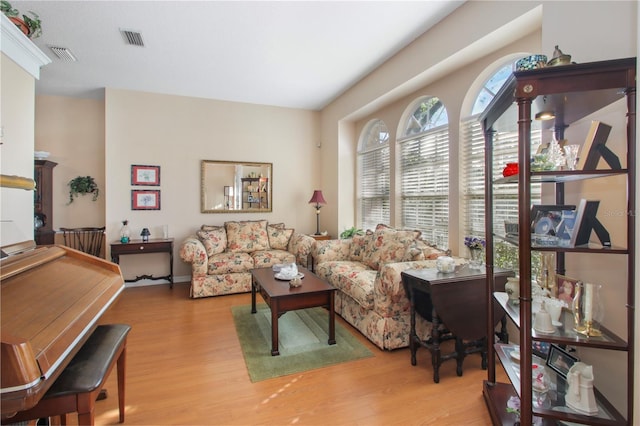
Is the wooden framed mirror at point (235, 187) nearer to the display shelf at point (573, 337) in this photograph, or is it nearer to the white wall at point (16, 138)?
the white wall at point (16, 138)

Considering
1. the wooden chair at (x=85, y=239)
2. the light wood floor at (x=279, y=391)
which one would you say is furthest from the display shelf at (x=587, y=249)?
the wooden chair at (x=85, y=239)

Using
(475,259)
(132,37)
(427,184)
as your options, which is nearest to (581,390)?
(475,259)

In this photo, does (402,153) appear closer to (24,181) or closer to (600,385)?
(600,385)

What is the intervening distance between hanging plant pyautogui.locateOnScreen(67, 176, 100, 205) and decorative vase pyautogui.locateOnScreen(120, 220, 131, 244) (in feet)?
2.71

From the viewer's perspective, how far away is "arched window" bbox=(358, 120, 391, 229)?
450 cm

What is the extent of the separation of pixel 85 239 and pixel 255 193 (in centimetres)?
262

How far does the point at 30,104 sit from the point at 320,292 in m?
3.10

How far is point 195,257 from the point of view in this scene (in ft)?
13.3

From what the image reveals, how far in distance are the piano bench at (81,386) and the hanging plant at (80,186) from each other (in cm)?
409

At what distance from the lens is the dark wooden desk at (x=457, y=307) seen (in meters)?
2.19

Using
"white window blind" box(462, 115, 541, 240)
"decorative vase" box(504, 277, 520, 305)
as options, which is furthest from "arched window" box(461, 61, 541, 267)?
"decorative vase" box(504, 277, 520, 305)

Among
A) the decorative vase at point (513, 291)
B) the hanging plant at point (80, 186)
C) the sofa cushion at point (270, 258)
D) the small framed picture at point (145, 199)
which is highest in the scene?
the hanging plant at point (80, 186)

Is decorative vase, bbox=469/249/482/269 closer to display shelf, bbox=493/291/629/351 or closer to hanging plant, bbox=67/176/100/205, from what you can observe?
display shelf, bbox=493/291/629/351

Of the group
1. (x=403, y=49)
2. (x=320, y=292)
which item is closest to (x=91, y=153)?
(x=320, y=292)
